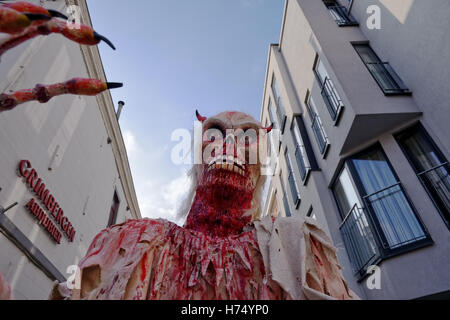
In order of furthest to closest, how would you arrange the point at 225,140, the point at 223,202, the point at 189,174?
the point at 189,174 → the point at 225,140 → the point at 223,202

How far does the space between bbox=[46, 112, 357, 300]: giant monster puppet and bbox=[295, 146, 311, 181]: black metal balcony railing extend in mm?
6839

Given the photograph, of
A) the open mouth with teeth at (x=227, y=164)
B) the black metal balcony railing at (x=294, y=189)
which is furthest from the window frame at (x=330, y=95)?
the open mouth with teeth at (x=227, y=164)

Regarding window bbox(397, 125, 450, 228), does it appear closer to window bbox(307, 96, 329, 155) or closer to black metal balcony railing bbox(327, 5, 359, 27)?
window bbox(307, 96, 329, 155)

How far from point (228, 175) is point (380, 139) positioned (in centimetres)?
525

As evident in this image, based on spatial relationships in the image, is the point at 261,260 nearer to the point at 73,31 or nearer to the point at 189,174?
the point at 189,174

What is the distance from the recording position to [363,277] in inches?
201

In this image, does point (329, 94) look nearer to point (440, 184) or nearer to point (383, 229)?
point (440, 184)

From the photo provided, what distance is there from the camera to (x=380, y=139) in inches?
218

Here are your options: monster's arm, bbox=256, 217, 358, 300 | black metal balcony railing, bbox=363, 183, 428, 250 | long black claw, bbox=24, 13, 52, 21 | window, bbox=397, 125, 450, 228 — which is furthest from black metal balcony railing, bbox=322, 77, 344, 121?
long black claw, bbox=24, 13, 52, 21

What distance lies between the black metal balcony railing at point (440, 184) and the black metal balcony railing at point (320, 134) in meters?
2.49

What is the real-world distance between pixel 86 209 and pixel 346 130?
7.31 meters

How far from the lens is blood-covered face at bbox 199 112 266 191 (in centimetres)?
142
